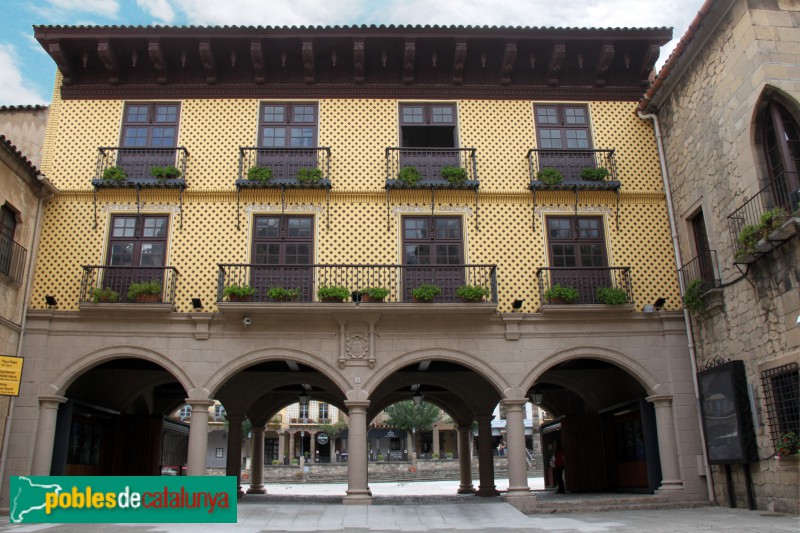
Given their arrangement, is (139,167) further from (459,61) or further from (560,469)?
(560,469)

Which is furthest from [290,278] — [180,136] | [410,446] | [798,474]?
[410,446]

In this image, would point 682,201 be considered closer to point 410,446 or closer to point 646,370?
point 646,370

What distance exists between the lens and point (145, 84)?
55.1 feet

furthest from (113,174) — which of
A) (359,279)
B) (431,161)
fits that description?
(431,161)

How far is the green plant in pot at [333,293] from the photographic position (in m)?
14.7

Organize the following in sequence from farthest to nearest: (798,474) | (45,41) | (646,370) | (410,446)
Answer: (410,446), (45,41), (646,370), (798,474)

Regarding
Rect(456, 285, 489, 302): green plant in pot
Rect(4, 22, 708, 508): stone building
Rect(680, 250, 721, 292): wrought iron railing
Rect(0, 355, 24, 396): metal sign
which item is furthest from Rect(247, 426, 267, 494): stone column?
Rect(680, 250, 721, 292): wrought iron railing

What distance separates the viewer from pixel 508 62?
653 inches

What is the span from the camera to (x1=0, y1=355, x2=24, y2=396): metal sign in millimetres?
11606

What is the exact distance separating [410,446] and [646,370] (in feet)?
138

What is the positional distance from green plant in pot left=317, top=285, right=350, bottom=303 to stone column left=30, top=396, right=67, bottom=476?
594 cm

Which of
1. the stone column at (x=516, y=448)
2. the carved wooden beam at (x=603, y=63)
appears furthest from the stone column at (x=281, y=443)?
the carved wooden beam at (x=603, y=63)

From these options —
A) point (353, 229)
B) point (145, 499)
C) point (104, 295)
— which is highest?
point (353, 229)

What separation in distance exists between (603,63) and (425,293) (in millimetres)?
7304
